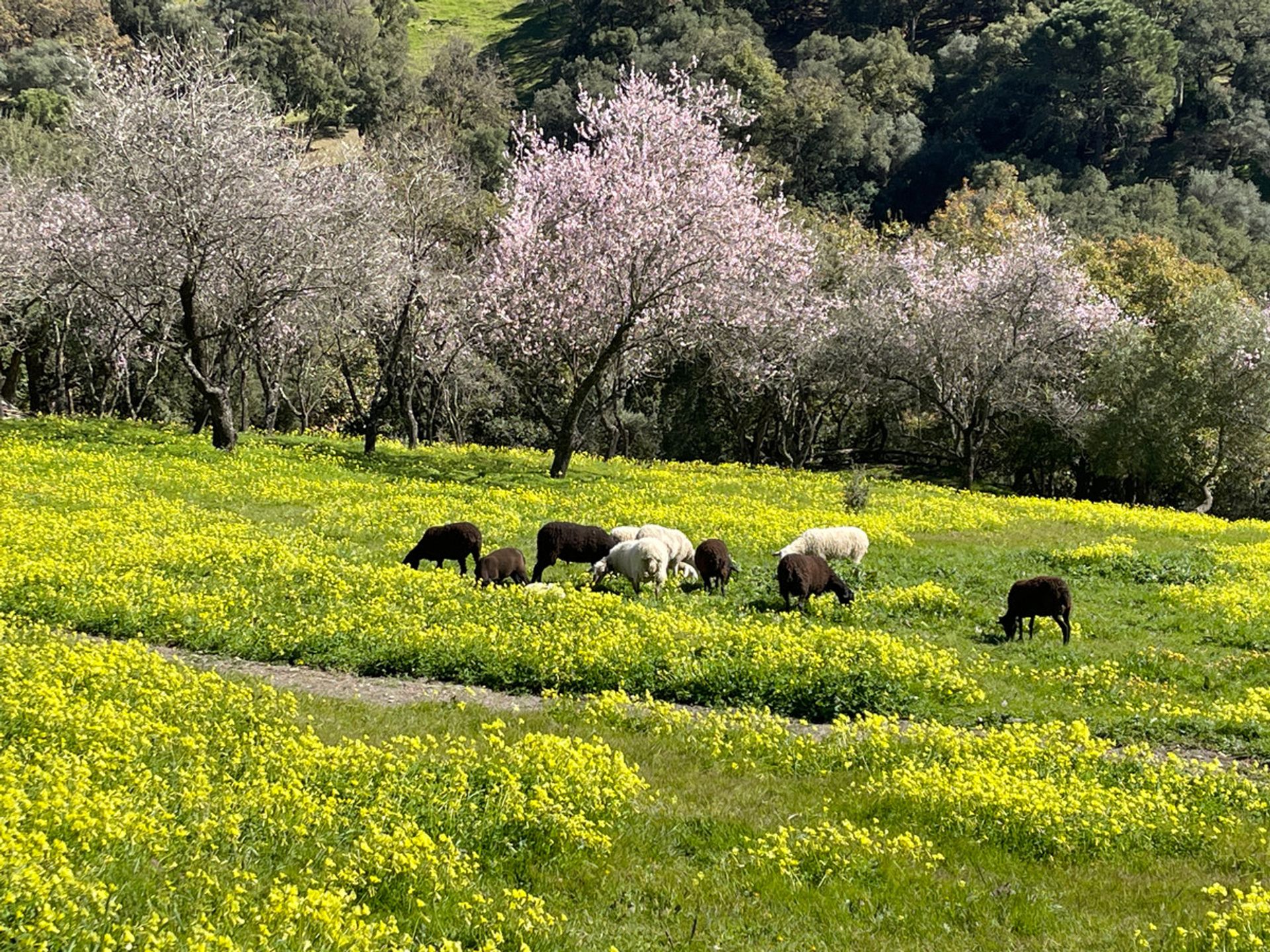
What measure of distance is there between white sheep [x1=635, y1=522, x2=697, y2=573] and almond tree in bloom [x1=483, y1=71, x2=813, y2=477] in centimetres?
1454

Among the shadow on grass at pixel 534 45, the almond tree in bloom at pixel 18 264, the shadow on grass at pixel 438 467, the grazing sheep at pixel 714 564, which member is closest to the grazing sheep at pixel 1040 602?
the grazing sheep at pixel 714 564

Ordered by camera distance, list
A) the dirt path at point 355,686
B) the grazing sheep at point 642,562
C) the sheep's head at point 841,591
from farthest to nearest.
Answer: the grazing sheep at point 642,562 → the sheep's head at point 841,591 → the dirt path at point 355,686

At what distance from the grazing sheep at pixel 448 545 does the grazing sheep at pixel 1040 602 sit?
1061 cm

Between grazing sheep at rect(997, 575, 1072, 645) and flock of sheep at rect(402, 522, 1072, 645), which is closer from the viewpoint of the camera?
grazing sheep at rect(997, 575, 1072, 645)

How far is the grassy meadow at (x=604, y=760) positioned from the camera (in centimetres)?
663

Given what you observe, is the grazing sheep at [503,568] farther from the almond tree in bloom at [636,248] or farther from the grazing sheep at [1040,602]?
the almond tree in bloom at [636,248]

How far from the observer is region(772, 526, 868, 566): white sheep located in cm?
2348

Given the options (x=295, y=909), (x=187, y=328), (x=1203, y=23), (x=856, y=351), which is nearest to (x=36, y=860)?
(x=295, y=909)

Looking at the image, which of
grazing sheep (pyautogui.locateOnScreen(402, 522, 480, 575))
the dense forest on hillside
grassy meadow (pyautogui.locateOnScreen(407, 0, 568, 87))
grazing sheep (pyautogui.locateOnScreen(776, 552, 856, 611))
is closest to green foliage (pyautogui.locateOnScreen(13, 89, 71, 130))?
the dense forest on hillside

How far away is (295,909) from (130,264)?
36.2 meters

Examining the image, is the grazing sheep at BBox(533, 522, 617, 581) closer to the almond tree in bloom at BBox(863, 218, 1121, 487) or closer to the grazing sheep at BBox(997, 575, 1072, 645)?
the grazing sheep at BBox(997, 575, 1072, 645)

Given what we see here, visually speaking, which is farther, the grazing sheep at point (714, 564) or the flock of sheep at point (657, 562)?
the grazing sheep at point (714, 564)

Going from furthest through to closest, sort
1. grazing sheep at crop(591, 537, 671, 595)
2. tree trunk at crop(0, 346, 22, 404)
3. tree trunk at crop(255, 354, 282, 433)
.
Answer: tree trunk at crop(255, 354, 282, 433) → tree trunk at crop(0, 346, 22, 404) → grazing sheep at crop(591, 537, 671, 595)

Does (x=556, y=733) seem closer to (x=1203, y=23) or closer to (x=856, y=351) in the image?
(x=856, y=351)
